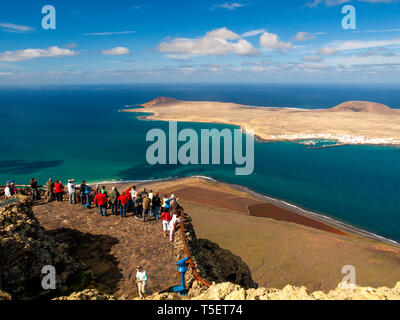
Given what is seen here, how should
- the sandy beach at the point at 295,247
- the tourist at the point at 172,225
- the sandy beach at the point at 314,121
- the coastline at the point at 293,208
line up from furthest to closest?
the sandy beach at the point at 314,121
the coastline at the point at 293,208
the sandy beach at the point at 295,247
the tourist at the point at 172,225

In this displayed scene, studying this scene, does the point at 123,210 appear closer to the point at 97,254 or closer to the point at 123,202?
the point at 123,202

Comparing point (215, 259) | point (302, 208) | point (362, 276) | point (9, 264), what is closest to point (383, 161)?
point (302, 208)

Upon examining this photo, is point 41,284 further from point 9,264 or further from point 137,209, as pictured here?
point 137,209

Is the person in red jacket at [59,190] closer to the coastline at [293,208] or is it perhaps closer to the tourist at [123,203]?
the tourist at [123,203]

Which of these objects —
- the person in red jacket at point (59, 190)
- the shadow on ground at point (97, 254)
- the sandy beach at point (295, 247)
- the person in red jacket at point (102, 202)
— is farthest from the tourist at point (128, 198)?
the sandy beach at point (295, 247)

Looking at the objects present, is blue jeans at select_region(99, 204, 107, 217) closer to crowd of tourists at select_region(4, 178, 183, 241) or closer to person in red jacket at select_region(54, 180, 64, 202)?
crowd of tourists at select_region(4, 178, 183, 241)

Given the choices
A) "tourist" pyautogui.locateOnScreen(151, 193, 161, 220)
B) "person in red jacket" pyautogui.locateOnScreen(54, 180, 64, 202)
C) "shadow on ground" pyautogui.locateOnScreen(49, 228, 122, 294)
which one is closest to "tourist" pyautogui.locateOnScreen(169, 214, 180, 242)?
"tourist" pyautogui.locateOnScreen(151, 193, 161, 220)
